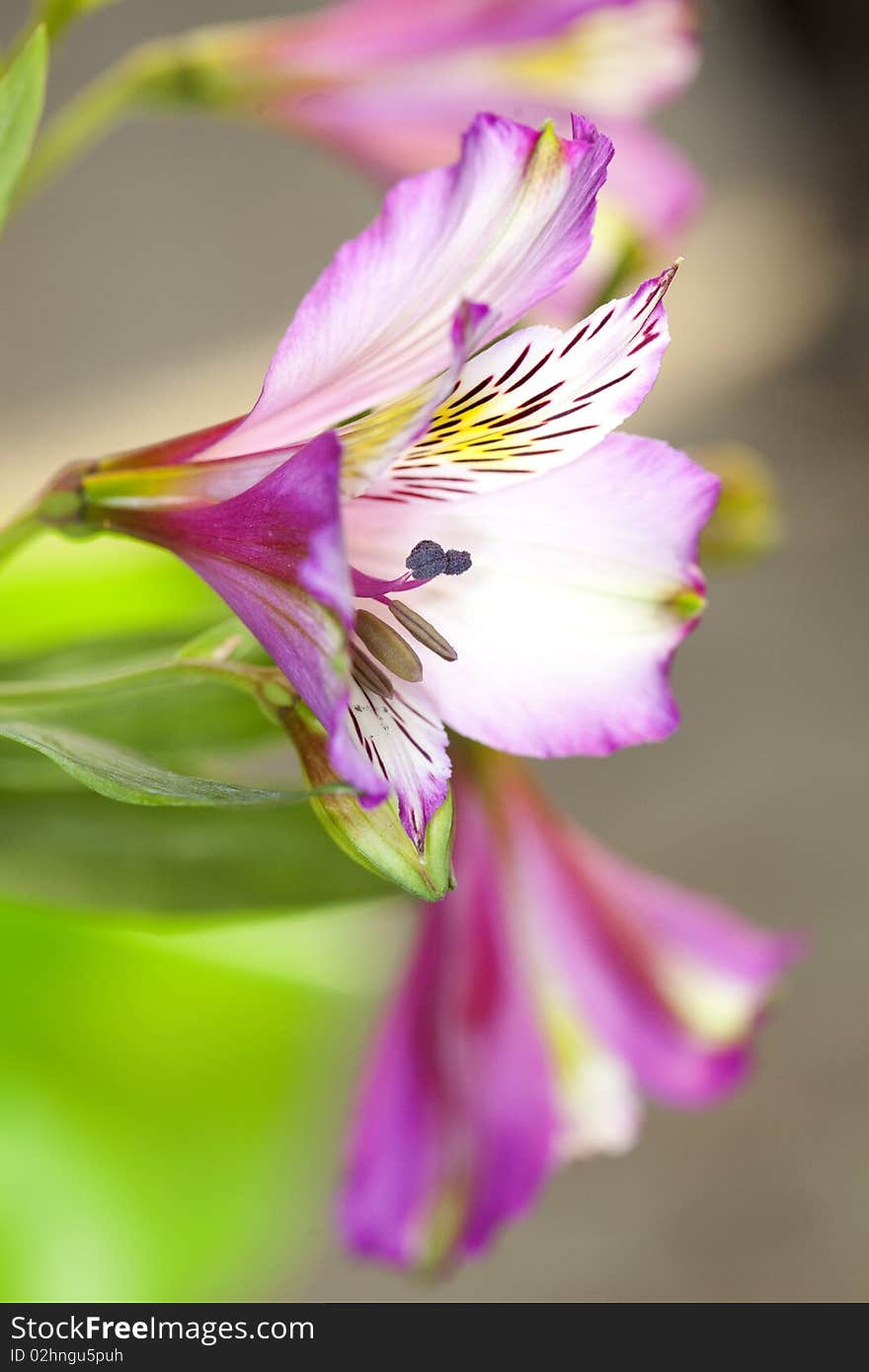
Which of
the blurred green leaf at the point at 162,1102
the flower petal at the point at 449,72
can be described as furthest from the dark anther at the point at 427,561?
the blurred green leaf at the point at 162,1102

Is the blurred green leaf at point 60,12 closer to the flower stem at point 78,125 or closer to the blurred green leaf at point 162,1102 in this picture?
the flower stem at point 78,125

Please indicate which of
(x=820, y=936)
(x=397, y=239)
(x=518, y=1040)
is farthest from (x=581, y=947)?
(x=820, y=936)

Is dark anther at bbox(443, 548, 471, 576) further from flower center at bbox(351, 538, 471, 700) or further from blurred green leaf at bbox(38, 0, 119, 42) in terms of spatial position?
blurred green leaf at bbox(38, 0, 119, 42)

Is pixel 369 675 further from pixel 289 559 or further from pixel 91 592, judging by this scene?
pixel 91 592

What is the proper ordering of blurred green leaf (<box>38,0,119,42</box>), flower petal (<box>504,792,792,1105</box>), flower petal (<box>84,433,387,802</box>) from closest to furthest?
flower petal (<box>84,433,387,802</box>)
blurred green leaf (<box>38,0,119,42</box>)
flower petal (<box>504,792,792,1105</box>)

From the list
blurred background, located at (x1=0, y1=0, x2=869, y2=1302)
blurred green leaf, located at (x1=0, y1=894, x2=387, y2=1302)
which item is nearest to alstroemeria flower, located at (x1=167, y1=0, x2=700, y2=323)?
blurred background, located at (x1=0, y1=0, x2=869, y2=1302)

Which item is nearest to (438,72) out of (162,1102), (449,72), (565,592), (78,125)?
(449,72)

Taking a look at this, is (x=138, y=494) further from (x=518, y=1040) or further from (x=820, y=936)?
(x=820, y=936)
